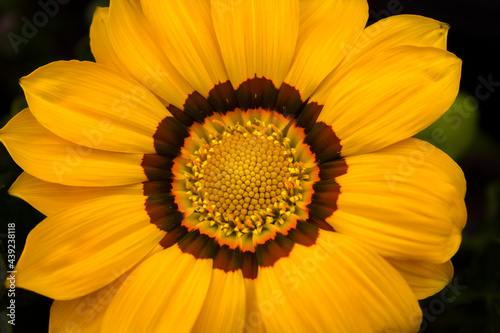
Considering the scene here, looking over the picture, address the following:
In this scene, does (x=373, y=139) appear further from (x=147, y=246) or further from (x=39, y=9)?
(x=39, y=9)

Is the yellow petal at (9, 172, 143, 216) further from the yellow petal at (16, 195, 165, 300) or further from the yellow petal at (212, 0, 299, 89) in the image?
the yellow petal at (212, 0, 299, 89)

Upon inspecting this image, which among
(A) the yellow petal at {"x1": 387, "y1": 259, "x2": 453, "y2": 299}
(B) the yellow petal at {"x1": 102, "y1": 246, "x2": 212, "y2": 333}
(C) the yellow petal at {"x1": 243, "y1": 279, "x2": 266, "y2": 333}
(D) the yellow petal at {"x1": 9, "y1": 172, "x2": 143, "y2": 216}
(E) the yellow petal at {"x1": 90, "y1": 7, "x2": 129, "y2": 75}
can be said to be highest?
(E) the yellow petal at {"x1": 90, "y1": 7, "x2": 129, "y2": 75}

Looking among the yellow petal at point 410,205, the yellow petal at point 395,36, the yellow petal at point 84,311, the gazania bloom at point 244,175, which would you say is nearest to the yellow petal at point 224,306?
the gazania bloom at point 244,175

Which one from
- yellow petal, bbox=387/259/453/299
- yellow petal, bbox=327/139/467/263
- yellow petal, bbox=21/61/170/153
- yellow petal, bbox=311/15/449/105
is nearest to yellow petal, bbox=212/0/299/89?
yellow petal, bbox=311/15/449/105

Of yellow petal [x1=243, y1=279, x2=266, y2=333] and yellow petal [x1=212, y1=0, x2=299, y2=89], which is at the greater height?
yellow petal [x1=212, y1=0, x2=299, y2=89]

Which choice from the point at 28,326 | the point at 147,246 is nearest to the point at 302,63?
the point at 147,246

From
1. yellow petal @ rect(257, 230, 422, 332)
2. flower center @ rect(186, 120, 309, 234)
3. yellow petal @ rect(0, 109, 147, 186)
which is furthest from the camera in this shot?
flower center @ rect(186, 120, 309, 234)

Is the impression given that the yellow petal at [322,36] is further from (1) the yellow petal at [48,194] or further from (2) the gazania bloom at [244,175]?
(1) the yellow petal at [48,194]
